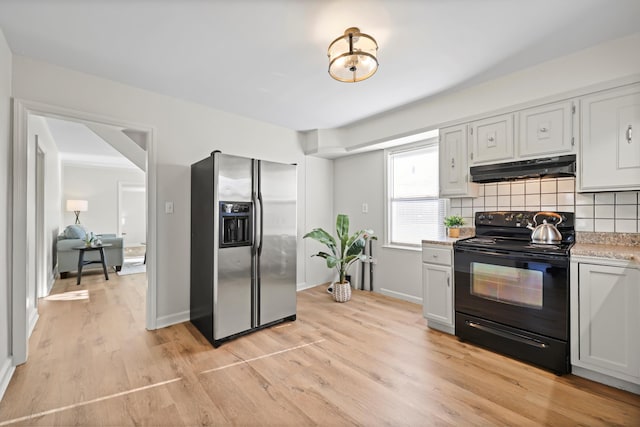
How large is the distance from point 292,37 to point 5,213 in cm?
246

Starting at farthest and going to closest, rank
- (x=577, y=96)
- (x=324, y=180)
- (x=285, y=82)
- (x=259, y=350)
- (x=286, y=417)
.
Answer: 1. (x=324, y=180)
2. (x=285, y=82)
3. (x=259, y=350)
4. (x=577, y=96)
5. (x=286, y=417)

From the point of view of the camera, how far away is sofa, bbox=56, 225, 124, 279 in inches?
195

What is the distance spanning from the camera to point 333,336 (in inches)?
110

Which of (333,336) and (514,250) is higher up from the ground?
(514,250)

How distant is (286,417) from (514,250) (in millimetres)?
2050

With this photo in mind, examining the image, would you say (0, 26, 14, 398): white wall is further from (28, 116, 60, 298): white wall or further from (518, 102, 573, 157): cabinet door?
(518, 102, 573, 157): cabinet door

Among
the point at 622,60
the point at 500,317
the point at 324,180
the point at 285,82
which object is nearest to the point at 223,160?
the point at 285,82

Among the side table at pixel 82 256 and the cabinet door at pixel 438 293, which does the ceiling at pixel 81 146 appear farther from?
the cabinet door at pixel 438 293

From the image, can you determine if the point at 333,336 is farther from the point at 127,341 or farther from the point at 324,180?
the point at 324,180

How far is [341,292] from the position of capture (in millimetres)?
3801

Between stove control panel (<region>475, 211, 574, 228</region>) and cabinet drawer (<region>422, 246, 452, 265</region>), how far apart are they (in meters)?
0.59

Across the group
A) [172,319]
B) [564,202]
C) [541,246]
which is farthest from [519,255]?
[172,319]

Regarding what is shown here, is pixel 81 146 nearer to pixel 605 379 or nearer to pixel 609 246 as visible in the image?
pixel 609 246

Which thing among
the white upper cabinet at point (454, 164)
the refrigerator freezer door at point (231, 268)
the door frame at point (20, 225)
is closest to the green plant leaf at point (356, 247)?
the white upper cabinet at point (454, 164)
